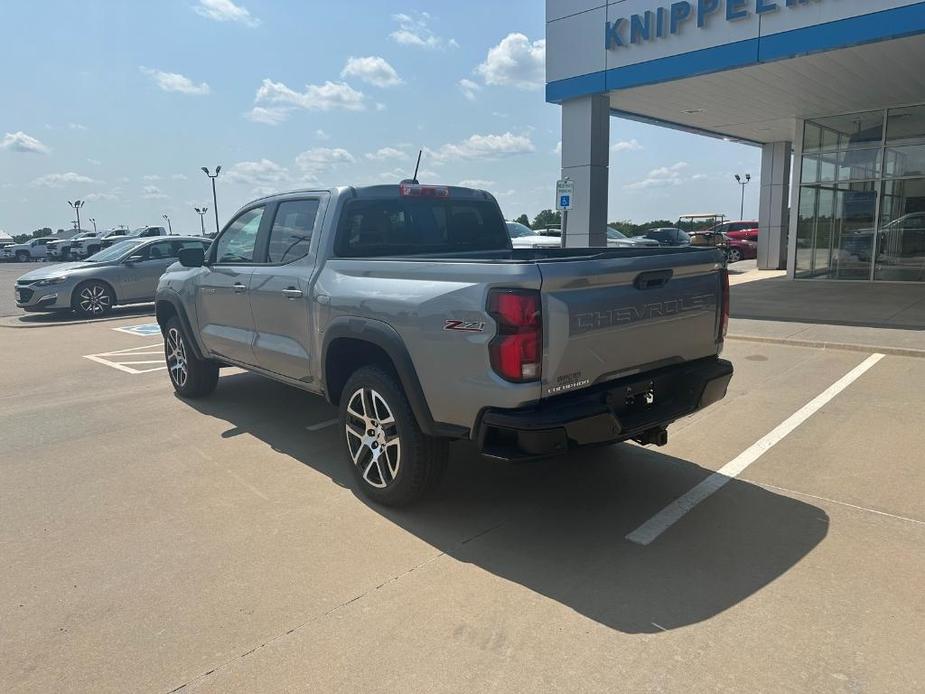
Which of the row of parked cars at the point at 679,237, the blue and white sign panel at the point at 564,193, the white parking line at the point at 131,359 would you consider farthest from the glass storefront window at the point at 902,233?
the white parking line at the point at 131,359

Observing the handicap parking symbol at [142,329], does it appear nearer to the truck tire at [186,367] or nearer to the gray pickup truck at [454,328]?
the truck tire at [186,367]

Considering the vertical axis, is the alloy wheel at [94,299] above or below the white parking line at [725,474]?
above

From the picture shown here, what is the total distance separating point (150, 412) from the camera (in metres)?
6.21

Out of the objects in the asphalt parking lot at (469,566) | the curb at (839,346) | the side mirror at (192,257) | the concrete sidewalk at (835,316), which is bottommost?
the asphalt parking lot at (469,566)

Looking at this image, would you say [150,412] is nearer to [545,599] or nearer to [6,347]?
[545,599]

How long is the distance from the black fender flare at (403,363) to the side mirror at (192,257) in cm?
254

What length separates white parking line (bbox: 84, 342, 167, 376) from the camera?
8.32m

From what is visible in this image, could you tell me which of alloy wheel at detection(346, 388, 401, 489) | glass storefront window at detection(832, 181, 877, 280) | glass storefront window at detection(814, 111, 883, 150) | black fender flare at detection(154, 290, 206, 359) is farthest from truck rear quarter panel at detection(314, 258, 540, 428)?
glass storefront window at detection(814, 111, 883, 150)

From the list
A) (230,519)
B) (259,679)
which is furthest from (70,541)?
(259,679)

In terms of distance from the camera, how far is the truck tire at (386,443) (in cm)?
365

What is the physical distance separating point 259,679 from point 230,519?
1528 mm

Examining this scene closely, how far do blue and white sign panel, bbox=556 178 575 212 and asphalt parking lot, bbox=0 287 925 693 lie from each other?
8.73 meters

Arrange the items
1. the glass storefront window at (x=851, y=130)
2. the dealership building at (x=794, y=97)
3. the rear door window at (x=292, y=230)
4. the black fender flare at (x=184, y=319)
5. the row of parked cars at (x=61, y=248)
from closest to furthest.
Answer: the rear door window at (x=292, y=230) < the black fender flare at (x=184, y=319) < the dealership building at (x=794, y=97) < the glass storefront window at (x=851, y=130) < the row of parked cars at (x=61, y=248)

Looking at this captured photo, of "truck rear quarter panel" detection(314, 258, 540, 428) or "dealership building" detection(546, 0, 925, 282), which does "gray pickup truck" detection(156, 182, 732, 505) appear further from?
"dealership building" detection(546, 0, 925, 282)
